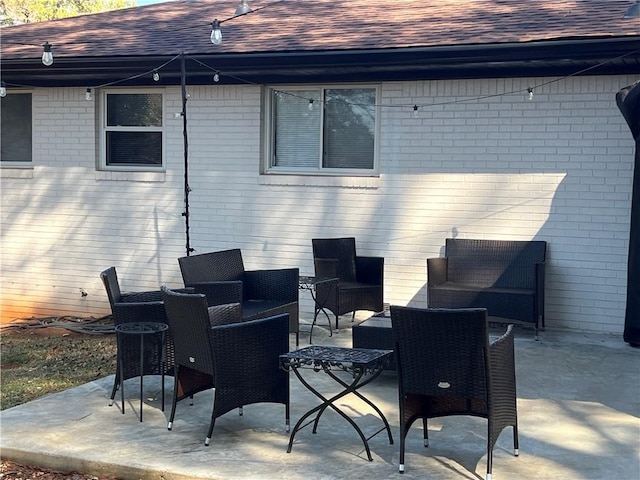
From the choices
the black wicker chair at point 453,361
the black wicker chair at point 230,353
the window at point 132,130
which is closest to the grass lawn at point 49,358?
the black wicker chair at point 230,353

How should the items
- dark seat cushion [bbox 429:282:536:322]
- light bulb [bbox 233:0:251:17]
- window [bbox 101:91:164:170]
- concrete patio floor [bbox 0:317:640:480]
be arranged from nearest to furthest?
1. concrete patio floor [bbox 0:317:640:480]
2. dark seat cushion [bbox 429:282:536:322]
3. light bulb [bbox 233:0:251:17]
4. window [bbox 101:91:164:170]

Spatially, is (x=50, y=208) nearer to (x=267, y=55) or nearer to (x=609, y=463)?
(x=267, y=55)

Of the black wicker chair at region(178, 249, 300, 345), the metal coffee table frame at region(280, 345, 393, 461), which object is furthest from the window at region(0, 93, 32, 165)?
the metal coffee table frame at region(280, 345, 393, 461)

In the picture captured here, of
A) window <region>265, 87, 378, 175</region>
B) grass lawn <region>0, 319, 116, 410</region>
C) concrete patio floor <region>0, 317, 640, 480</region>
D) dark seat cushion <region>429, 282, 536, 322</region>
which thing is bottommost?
grass lawn <region>0, 319, 116, 410</region>

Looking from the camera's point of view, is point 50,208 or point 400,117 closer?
point 400,117

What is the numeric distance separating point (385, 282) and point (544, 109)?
2414mm

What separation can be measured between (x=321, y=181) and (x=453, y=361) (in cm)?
494

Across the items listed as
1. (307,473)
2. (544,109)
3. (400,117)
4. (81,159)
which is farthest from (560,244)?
(81,159)

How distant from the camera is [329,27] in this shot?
912cm

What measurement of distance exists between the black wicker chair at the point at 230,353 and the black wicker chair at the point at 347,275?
3002mm

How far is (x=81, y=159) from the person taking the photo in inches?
379

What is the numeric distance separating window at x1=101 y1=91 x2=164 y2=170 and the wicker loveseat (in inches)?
143

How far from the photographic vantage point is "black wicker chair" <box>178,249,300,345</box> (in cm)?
660

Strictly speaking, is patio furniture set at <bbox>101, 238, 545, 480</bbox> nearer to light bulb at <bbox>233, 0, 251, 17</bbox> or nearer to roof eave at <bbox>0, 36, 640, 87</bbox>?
roof eave at <bbox>0, 36, 640, 87</bbox>
